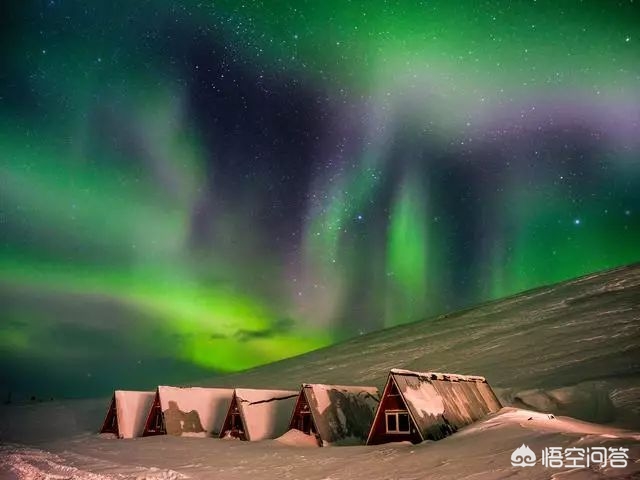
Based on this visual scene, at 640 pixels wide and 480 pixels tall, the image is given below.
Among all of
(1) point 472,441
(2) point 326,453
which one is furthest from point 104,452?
(1) point 472,441

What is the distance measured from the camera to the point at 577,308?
67812mm

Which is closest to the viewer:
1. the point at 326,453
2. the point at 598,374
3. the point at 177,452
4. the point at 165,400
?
the point at 326,453

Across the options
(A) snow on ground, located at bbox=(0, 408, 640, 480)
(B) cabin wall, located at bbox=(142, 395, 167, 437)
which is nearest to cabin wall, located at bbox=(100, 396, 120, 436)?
(B) cabin wall, located at bbox=(142, 395, 167, 437)

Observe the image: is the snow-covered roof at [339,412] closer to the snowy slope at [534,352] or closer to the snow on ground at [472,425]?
the snow on ground at [472,425]

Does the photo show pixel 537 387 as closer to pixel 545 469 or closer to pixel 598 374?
pixel 598 374

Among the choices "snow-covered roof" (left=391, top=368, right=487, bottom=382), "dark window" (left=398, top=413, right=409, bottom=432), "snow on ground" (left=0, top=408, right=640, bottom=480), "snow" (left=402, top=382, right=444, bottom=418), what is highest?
"snow-covered roof" (left=391, top=368, right=487, bottom=382)

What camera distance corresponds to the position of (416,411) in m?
26.4

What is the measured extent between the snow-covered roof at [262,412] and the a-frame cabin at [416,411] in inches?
366

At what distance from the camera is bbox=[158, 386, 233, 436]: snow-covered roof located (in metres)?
36.9

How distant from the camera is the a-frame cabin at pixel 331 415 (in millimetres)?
30450

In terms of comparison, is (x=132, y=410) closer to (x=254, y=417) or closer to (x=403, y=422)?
(x=254, y=417)

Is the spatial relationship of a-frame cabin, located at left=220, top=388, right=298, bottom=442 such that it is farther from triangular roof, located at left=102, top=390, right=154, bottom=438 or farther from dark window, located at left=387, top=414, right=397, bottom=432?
dark window, located at left=387, top=414, right=397, bottom=432

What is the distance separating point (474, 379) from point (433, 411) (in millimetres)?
8403

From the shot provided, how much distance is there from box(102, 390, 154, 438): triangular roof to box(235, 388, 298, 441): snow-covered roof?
28.8 feet
